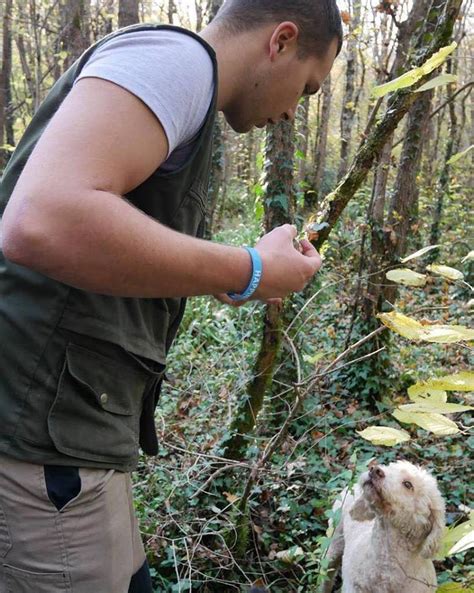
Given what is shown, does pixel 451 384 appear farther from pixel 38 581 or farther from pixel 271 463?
pixel 271 463

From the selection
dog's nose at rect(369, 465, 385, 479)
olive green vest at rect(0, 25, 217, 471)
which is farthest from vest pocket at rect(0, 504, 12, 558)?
dog's nose at rect(369, 465, 385, 479)

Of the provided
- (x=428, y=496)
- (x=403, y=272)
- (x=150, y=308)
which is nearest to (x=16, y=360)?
(x=150, y=308)

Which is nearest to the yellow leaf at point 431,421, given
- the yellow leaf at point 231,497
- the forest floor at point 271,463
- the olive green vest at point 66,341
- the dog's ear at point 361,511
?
the olive green vest at point 66,341

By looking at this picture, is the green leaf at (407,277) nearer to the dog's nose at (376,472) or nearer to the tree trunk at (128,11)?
the dog's nose at (376,472)

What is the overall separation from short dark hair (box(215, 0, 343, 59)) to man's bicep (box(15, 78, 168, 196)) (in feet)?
1.63

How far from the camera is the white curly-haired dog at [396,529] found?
9.83 ft

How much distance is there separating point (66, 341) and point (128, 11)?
8469mm

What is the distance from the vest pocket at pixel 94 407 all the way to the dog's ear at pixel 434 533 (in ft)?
6.45

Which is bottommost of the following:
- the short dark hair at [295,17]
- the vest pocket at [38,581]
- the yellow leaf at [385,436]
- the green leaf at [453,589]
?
the vest pocket at [38,581]

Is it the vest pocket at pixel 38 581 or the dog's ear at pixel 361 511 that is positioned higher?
the vest pocket at pixel 38 581

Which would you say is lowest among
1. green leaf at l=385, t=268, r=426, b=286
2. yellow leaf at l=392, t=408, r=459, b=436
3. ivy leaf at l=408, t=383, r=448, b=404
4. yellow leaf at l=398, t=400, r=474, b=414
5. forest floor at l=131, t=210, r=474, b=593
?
forest floor at l=131, t=210, r=474, b=593

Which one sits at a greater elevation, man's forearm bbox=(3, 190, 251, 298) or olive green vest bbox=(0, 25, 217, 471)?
man's forearm bbox=(3, 190, 251, 298)

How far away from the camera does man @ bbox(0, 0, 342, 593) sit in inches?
41.4

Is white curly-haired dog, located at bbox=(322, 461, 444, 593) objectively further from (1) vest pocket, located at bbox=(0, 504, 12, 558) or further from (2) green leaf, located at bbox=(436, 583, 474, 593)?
(1) vest pocket, located at bbox=(0, 504, 12, 558)
